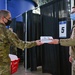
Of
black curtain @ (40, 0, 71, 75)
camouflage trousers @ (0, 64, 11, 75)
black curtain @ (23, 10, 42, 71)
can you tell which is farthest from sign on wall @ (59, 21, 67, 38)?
camouflage trousers @ (0, 64, 11, 75)

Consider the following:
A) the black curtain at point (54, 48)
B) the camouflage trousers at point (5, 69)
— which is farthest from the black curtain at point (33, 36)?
the camouflage trousers at point (5, 69)

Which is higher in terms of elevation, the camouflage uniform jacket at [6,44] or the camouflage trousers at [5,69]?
the camouflage uniform jacket at [6,44]

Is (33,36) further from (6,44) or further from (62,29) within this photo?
(6,44)

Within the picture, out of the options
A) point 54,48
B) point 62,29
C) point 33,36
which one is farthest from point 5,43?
point 33,36

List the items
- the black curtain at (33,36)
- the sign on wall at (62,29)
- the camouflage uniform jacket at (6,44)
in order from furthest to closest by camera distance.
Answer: the black curtain at (33,36) < the sign on wall at (62,29) < the camouflage uniform jacket at (6,44)

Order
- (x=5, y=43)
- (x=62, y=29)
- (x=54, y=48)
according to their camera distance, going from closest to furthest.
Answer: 1. (x=5, y=43)
2. (x=62, y=29)
3. (x=54, y=48)

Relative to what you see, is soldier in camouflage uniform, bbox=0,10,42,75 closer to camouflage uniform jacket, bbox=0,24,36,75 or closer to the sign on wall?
camouflage uniform jacket, bbox=0,24,36,75

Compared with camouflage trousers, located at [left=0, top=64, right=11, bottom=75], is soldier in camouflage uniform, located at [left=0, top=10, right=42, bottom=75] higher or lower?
higher

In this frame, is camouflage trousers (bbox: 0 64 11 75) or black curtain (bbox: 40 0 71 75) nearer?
camouflage trousers (bbox: 0 64 11 75)

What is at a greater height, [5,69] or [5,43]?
[5,43]

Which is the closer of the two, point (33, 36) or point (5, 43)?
point (5, 43)

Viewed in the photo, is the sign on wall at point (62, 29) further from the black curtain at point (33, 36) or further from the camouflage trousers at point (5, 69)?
the camouflage trousers at point (5, 69)

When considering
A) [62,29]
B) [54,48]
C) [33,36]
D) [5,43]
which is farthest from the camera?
[33,36]

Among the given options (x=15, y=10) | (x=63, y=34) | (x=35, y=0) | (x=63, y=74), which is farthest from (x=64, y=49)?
(x=35, y=0)
